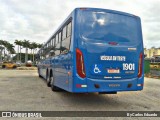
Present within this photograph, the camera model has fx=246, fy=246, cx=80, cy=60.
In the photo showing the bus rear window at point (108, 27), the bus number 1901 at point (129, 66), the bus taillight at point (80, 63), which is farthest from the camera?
the bus number 1901 at point (129, 66)

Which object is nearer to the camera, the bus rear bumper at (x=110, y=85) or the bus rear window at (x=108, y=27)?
the bus rear bumper at (x=110, y=85)

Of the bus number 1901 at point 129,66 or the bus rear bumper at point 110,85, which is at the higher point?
the bus number 1901 at point 129,66

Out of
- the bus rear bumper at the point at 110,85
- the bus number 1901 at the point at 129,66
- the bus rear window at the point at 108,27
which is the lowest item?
the bus rear bumper at the point at 110,85

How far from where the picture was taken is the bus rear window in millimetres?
7781

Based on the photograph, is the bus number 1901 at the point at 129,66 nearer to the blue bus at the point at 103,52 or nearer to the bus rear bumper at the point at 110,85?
the blue bus at the point at 103,52

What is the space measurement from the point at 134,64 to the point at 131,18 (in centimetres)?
160

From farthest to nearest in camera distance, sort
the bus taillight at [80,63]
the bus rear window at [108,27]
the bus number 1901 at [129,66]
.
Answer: the bus number 1901 at [129,66] → the bus rear window at [108,27] → the bus taillight at [80,63]

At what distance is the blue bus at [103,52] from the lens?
7574 mm

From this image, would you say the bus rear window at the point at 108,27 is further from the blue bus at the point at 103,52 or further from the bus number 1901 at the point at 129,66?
the bus number 1901 at the point at 129,66

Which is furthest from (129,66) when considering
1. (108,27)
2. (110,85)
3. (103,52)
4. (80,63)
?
(80,63)

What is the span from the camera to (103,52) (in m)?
7.78

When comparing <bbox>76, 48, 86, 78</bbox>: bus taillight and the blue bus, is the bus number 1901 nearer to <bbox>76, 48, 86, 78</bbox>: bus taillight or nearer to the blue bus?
the blue bus

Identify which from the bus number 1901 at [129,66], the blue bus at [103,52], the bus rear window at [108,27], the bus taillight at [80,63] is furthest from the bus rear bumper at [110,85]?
the bus rear window at [108,27]

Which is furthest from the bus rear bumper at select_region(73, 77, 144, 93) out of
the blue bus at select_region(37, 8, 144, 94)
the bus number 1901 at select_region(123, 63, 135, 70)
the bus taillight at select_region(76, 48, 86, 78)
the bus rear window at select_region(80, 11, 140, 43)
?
the bus rear window at select_region(80, 11, 140, 43)
